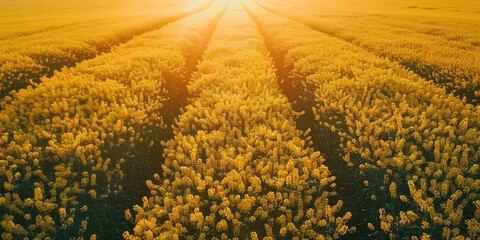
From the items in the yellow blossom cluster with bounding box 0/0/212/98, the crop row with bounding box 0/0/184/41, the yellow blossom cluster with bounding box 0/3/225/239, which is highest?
the yellow blossom cluster with bounding box 0/3/225/239

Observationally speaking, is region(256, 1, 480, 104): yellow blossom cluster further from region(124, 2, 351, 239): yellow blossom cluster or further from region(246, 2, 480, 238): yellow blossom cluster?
region(124, 2, 351, 239): yellow blossom cluster

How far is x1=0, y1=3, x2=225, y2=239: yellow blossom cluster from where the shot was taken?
4297mm

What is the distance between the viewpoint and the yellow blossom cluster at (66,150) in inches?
169

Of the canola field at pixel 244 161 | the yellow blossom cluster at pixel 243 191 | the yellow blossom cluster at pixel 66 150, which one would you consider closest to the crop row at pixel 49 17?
the canola field at pixel 244 161

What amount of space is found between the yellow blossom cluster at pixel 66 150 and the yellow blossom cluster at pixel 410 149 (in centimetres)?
351

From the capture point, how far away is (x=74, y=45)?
48.3 ft

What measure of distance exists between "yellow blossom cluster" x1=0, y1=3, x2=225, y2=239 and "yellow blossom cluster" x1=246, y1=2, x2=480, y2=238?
138 inches

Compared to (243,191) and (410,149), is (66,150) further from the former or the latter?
(410,149)

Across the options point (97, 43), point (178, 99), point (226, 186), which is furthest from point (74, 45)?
point (226, 186)

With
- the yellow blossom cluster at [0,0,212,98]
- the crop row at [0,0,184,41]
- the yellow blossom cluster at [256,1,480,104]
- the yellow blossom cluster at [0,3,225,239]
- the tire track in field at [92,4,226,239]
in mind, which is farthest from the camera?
the crop row at [0,0,184,41]

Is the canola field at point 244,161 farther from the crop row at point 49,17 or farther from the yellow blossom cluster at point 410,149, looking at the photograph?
the crop row at point 49,17

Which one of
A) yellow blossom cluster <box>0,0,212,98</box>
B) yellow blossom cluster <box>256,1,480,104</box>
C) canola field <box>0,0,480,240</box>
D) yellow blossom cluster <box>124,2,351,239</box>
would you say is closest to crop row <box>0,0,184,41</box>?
yellow blossom cluster <box>0,0,212,98</box>

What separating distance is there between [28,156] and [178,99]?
552 cm

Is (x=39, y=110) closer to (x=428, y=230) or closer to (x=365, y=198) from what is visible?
(x=365, y=198)
